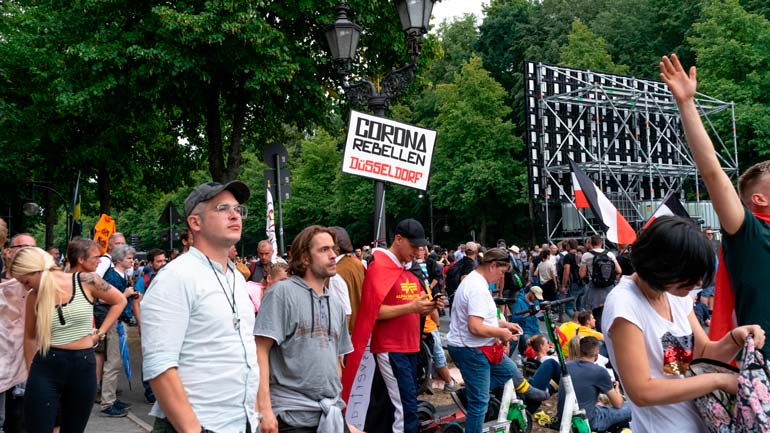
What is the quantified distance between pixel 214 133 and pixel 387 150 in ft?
33.9

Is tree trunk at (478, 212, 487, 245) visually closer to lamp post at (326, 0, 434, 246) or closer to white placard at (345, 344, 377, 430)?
lamp post at (326, 0, 434, 246)

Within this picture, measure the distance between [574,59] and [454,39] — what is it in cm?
1685

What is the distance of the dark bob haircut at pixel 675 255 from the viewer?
7.98ft

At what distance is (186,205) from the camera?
325cm

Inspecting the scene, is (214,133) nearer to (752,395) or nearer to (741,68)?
(752,395)

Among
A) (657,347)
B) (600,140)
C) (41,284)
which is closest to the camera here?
(657,347)

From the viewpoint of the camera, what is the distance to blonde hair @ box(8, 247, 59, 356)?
15.5ft

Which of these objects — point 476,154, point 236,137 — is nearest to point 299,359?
point 236,137

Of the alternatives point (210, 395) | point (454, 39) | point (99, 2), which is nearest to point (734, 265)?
point (210, 395)

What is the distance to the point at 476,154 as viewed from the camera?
44062 mm

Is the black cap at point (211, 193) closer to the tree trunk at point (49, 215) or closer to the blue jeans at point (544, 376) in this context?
the blue jeans at point (544, 376)

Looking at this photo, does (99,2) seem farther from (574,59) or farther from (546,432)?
(574,59)

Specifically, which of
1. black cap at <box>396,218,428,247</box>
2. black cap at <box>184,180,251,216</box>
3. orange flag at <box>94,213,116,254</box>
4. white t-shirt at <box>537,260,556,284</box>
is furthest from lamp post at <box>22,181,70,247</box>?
black cap at <box>184,180,251,216</box>

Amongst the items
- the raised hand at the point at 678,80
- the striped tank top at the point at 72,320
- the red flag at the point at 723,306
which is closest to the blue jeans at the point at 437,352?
the striped tank top at the point at 72,320
